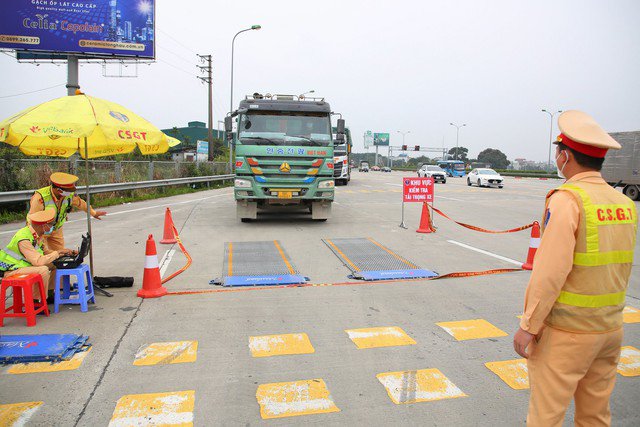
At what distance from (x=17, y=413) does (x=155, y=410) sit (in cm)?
97

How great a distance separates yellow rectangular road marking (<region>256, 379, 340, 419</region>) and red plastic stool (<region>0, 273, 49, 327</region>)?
2962 mm

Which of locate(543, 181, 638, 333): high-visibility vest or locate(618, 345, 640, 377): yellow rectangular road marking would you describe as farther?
locate(618, 345, 640, 377): yellow rectangular road marking

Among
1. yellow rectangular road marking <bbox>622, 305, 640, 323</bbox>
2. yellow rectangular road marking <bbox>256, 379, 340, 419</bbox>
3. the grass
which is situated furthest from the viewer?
the grass

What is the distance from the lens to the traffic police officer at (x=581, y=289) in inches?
94.5

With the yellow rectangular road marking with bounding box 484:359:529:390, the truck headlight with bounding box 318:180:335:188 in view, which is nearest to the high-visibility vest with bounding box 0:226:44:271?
the yellow rectangular road marking with bounding box 484:359:529:390

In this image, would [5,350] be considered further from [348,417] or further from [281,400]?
[348,417]

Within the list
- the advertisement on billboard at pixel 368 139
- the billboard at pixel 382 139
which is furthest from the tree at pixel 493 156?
the advertisement on billboard at pixel 368 139

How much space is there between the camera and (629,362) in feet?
14.4

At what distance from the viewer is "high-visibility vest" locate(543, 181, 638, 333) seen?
2.40 meters

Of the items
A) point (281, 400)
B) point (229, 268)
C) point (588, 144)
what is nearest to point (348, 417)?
point (281, 400)

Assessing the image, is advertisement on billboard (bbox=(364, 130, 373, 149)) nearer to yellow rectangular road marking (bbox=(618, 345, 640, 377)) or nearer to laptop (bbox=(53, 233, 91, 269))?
laptop (bbox=(53, 233, 91, 269))

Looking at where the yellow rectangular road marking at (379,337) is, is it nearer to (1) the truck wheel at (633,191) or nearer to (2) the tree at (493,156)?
(1) the truck wheel at (633,191)

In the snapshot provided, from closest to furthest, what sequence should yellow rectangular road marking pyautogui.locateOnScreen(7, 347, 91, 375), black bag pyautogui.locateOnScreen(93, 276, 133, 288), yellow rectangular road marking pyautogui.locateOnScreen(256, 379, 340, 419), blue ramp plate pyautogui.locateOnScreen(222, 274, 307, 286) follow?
yellow rectangular road marking pyautogui.locateOnScreen(256, 379, 340, 419), yellow rectangular road marking pyautogui.locateOnScreen(7, 347, 91, 375), black bag pyautogui.locateOnScreen(93, 276, 133, 288), blue ramp plate pyautogui.locateOnScreen(222, 274, 307, 286)

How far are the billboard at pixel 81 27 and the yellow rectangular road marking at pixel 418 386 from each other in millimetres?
26853
